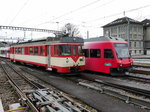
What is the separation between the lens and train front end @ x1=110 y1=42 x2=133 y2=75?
11386 mm

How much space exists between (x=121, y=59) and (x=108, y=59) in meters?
0.98

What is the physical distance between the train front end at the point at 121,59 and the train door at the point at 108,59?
0.31 m

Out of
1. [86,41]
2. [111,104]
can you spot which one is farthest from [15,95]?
[86,41]

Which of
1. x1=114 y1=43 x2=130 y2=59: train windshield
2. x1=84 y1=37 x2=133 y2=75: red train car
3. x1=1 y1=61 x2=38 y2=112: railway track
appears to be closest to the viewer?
x1=1 y1=61 x2=38 y2=112: railway track

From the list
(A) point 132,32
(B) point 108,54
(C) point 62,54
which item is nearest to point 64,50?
(C) point 62,54

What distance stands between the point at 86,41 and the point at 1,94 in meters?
9.08

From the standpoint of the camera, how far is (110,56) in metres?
11.8

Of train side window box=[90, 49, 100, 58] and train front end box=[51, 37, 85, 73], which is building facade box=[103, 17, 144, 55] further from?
train front end box=[51, 37, 85, 73]

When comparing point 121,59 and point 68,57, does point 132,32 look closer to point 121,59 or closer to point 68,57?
point 121,59

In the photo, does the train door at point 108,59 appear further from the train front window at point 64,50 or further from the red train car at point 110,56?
the train front window at point 64,50

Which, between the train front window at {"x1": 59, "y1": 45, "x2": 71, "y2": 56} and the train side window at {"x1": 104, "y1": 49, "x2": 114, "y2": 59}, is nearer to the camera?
the train front window at {"x1": 59, "y1": 45, "x2": 71, "y2": 56}

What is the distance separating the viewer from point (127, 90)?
312 inches

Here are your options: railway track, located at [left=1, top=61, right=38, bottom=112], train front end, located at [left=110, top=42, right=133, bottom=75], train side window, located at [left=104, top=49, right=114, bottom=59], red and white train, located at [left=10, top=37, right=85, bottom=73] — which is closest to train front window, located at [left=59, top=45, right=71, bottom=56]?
red and white train, located at [left=10, top=37, right=85, bottom=73]

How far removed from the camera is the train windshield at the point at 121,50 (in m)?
11.8
